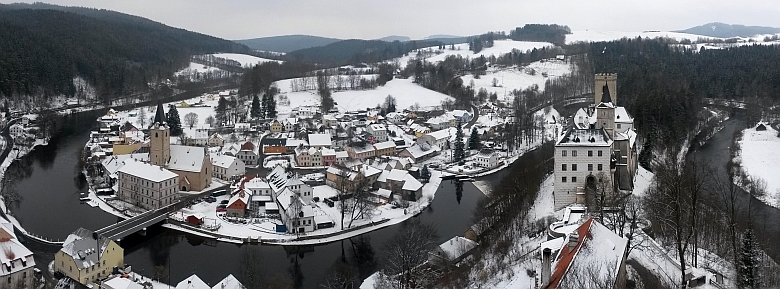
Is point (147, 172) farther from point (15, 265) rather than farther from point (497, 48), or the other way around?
point (497, 48)

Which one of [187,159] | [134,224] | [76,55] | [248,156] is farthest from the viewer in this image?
[76,55]

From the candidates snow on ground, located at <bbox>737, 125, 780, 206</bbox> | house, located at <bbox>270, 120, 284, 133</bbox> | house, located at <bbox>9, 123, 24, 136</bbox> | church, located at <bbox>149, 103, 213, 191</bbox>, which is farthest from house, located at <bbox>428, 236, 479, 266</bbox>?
house, located at <bbox>9, 123, 24, 136</bbox>

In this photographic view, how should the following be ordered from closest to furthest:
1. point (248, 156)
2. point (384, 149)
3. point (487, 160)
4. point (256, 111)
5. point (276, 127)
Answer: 1. point (487, 160)
2. point (248, 156)
3. point (384, 149)
4. point (276, 127)
5. point (256, 111)

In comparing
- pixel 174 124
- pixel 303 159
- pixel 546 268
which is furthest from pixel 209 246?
pixel 174 124

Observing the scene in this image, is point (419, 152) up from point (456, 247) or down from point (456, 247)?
up

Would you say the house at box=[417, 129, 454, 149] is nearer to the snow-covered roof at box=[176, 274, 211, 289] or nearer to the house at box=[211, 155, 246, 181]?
the house at box=[211, 155, 246, 181]

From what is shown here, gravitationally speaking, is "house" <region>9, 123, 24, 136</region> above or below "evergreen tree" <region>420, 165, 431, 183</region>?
above

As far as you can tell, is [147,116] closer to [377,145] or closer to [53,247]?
[377,145]
